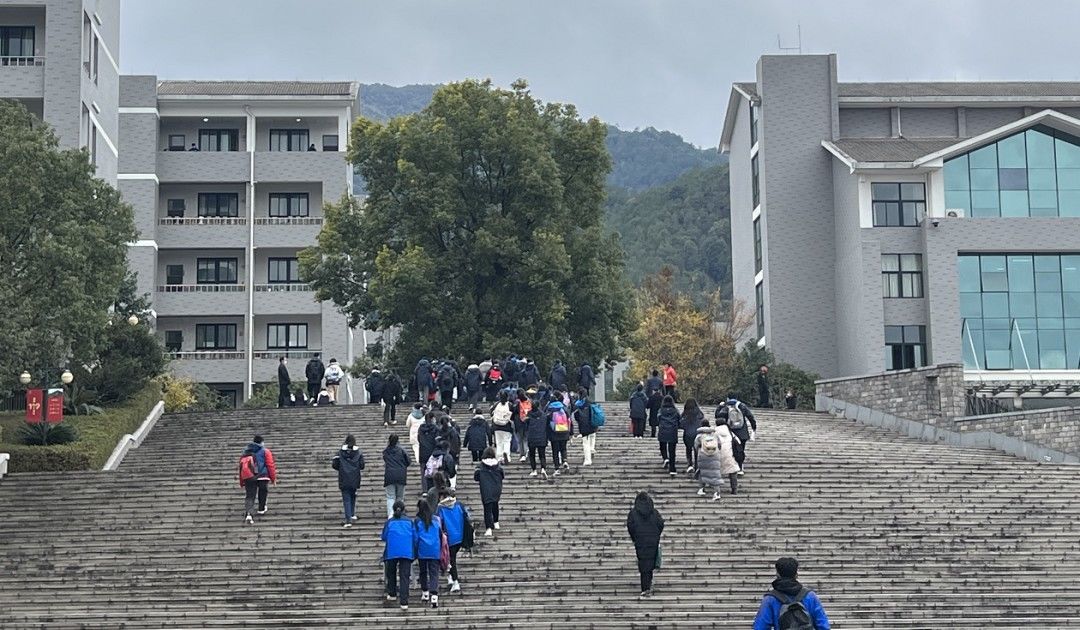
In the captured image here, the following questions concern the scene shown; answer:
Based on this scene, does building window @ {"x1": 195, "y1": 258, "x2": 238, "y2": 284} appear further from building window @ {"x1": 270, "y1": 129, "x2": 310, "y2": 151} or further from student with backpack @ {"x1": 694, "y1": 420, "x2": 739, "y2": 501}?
student with backpack @ {"x1": 694, "y1": 420, "x2": 739, "y2": 501}

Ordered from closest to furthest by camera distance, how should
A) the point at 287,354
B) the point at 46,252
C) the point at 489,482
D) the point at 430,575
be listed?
the point at 430,575 < the point at 489,482 < the point at 46,252 < the point at 287,354

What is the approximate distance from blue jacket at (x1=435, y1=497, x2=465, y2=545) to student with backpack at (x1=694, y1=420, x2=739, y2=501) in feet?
22.2

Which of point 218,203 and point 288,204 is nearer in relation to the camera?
point 218,203

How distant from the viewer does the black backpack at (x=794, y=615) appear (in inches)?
574

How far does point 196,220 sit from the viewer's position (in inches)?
2773

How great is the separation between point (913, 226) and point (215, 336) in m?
30.0

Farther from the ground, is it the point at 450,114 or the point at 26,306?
the point at 450,114

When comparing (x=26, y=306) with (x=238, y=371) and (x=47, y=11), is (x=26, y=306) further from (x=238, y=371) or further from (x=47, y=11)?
(x=238, y=371)

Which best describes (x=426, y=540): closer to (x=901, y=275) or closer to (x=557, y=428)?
(x=557, y=428)

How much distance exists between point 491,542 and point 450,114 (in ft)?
84.8

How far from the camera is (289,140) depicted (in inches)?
2820

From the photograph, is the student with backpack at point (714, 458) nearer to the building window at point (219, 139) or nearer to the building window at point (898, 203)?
the building window at point (898, 203)

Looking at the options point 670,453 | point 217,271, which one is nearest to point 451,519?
point 670,453

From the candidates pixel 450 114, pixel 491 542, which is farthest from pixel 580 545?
pixel 450 114
